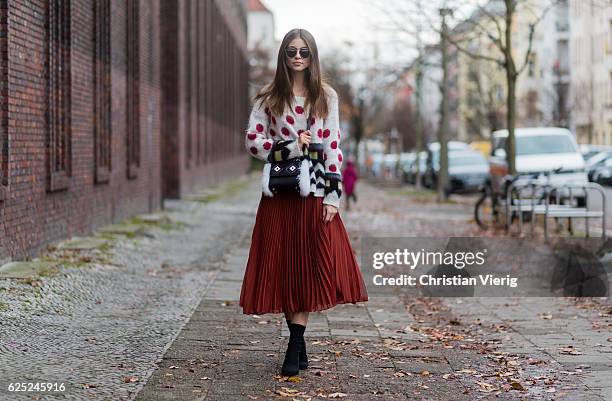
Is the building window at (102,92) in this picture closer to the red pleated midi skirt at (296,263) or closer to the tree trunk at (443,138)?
the red pleated midi skirt at (296,263)

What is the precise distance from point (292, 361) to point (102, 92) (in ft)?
38.1

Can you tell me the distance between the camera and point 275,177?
6.62 metres

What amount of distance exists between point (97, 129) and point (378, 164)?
55.7 meters

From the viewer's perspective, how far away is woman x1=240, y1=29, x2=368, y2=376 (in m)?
6.66

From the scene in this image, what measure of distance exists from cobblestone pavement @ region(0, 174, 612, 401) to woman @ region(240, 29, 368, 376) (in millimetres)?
462

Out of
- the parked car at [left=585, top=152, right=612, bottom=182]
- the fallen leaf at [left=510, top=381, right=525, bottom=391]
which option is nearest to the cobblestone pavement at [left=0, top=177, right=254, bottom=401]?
the fallen leaf at [left=510, top=381, right=525, bottom=391]

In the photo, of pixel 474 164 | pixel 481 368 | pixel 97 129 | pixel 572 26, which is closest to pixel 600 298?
pixel 481 368

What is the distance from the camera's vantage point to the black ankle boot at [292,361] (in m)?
6.62

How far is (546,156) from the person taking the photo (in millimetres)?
25766

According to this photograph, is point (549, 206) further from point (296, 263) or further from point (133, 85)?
point (296, 263)

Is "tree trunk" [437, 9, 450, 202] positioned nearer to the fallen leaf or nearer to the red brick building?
the red brick building

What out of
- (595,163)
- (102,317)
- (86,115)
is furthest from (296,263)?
(595,163)

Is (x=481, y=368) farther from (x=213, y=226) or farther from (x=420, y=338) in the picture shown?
(x=213, y=226)

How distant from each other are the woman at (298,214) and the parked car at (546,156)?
18262mm
